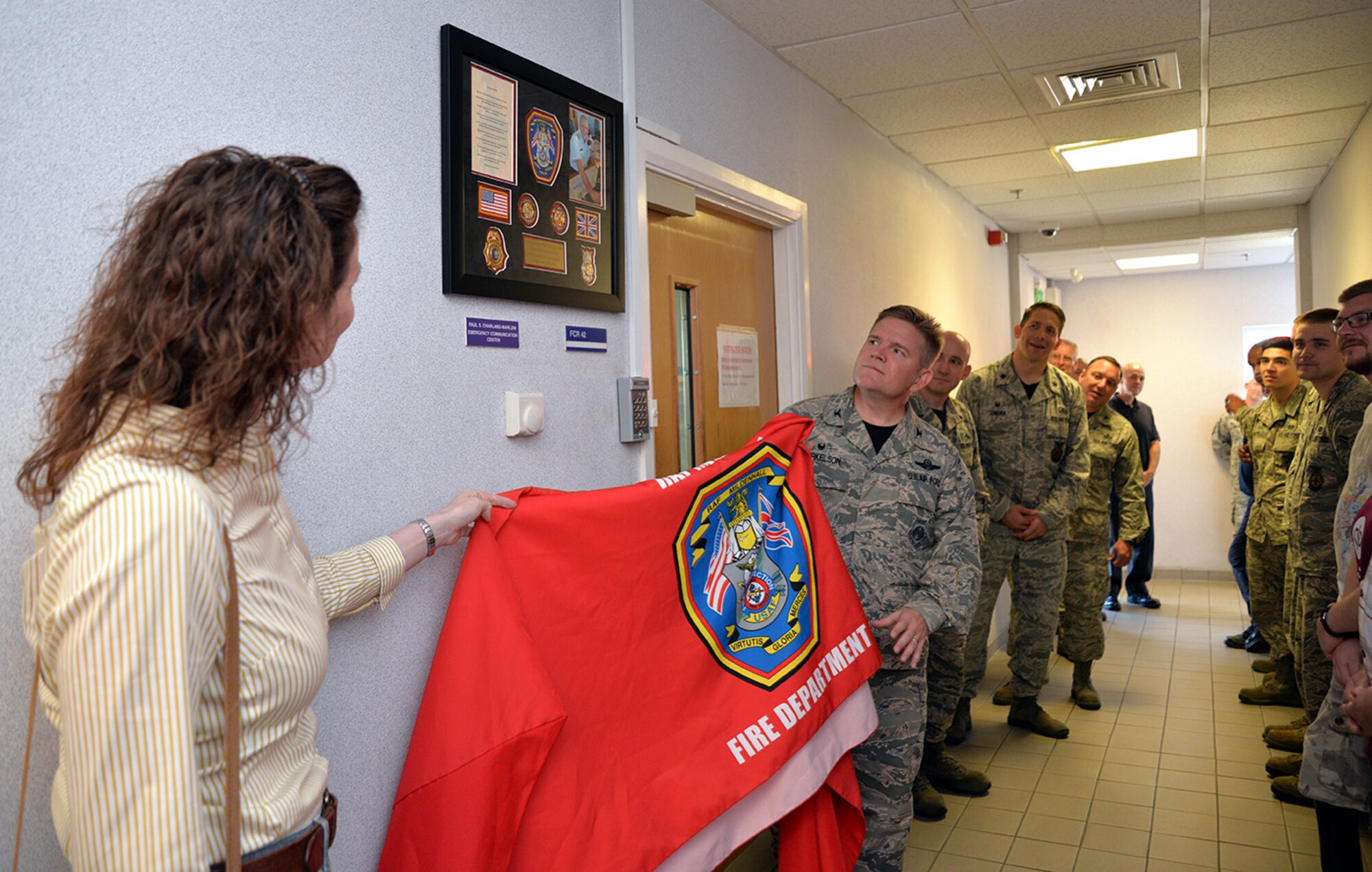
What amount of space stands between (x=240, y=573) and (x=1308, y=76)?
452 centimetres

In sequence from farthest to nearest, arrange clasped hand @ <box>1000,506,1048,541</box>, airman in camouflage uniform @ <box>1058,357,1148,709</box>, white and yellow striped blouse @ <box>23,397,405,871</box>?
airman in camouflage uniform @ <box>1058,357,1148,709</box>, clasped hand @ <box>1000,506,1048,541</box>, white and yellow striped blouse @ <box>23,397,405,871</box>

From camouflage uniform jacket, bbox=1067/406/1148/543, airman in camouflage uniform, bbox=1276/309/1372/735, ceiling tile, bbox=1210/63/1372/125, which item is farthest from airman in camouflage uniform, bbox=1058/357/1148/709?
ceiling tile, bbox=1210/63/1372/125

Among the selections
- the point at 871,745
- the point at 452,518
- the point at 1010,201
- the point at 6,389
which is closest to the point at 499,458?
the point at 452,518

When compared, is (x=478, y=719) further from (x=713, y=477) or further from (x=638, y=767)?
(x=713, y=477)

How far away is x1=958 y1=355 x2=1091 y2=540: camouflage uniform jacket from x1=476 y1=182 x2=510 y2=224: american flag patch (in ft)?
8.88

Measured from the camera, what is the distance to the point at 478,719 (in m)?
1.64

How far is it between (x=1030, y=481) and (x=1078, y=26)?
182 centimetres

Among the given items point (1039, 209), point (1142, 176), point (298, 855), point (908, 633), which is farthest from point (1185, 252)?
point (298, 855)

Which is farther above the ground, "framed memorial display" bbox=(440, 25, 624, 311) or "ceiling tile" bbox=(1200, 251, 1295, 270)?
"ceiling tile" bbox=(1200, 251, 1295, 270)

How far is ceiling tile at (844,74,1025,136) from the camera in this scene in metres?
3.97

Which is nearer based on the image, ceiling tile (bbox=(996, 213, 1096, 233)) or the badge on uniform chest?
the badge on uniform chest

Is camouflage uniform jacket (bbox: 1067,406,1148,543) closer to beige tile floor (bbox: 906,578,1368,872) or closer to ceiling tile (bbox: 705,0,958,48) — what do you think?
beige tile floor (bbox: 906,578,1368,872)

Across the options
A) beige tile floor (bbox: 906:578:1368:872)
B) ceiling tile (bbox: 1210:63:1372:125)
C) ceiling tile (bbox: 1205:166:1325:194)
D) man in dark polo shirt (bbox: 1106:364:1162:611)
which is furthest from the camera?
man in dark polo shirt (bbox: 1106:364:1162:611)

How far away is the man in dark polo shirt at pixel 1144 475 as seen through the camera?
6.96 metres
